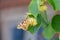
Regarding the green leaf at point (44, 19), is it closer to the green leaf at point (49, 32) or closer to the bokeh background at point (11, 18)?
the green leaf at point (49, 32)

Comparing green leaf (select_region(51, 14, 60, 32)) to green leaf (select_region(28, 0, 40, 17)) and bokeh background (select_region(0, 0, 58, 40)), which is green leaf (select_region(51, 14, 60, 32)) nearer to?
green leaf (select_region(28, 0, 40, 17))

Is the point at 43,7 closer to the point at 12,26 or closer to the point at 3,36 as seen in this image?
the point at 12,26

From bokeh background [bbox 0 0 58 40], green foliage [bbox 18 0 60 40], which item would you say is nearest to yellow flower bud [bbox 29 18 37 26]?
green foliage [bbox 18 0 60 40]

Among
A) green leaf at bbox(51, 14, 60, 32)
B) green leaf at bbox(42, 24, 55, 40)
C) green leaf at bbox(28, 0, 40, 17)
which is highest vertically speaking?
green leaf at bbox(28, 0, 40, 17)

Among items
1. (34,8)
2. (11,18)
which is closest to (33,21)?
(34,8)

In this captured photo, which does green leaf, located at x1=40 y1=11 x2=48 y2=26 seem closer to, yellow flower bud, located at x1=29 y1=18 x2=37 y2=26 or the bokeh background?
yellow flower bud, located at x1=29 y1=18 x2=37 y2=26

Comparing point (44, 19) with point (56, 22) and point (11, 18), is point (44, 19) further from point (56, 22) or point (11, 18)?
point (11, 18)

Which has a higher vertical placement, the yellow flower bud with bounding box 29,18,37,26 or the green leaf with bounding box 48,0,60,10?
the green leaf with bounding box 48,0,60,10

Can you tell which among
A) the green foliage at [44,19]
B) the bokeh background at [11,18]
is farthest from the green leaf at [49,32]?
the bokeh background at [11,18]

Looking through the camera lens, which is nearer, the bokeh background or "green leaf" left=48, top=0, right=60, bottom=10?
"green leaf" left=48, top=0, right=60, bottom=10

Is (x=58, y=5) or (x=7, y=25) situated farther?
(x=7, y=25)

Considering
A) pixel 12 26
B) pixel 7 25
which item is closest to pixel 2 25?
pixel 7 25
